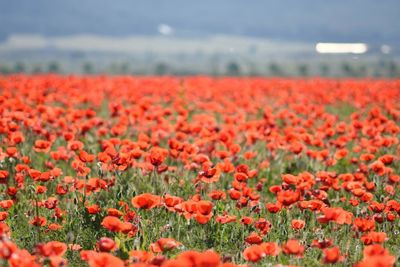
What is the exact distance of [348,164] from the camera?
7590 millimetres

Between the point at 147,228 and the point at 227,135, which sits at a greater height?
the point at 227,135

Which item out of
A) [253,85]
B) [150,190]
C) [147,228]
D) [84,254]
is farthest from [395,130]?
[253,85]

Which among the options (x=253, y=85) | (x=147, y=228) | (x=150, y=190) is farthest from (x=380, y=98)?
(x=147, y=228)

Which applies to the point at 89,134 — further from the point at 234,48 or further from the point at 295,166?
the point at 234,48

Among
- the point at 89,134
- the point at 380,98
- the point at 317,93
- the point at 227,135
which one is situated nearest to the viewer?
the point at 227,135

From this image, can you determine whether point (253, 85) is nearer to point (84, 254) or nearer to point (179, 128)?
point (179, 128)

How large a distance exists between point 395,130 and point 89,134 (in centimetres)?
431

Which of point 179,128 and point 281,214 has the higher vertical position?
point 179,128

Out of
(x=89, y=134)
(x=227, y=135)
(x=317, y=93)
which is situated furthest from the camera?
(x=317, y=93)

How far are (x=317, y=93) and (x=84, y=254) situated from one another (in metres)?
11.4

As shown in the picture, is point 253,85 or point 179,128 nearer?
point 179,128

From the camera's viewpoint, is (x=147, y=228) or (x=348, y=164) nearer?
(x=147, y=228)

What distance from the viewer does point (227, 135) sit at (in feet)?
20.5

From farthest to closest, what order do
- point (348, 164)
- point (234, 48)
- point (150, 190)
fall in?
point (234, 48) → point (348, 164) → point (150, 190)
